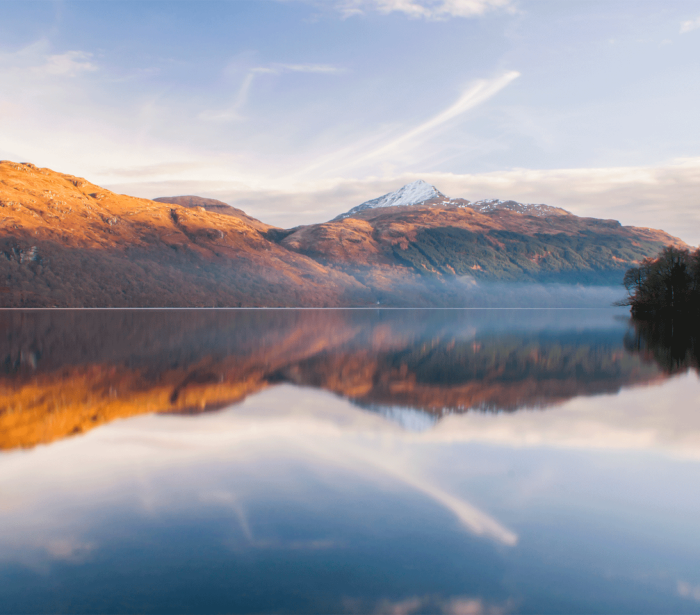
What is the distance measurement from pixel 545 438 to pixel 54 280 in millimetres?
217106

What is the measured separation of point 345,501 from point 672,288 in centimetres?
8858

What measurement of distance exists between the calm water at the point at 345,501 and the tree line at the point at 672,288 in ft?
238

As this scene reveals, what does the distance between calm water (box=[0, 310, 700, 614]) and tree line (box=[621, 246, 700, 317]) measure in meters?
72.4

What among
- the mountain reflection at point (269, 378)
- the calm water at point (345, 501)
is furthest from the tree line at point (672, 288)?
the calm water at point (345, 501)

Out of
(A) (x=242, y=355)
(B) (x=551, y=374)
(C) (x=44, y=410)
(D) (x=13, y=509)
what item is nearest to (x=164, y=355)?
(A) (x=242, y=355)

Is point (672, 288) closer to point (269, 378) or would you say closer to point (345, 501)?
point (269, 378)

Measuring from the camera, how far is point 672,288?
3172 inches

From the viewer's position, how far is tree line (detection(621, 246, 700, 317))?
76.8 metres

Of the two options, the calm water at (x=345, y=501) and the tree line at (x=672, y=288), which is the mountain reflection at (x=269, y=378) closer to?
the calm water at (x=345, y=501)

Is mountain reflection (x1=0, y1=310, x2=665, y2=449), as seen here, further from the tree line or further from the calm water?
the tree line

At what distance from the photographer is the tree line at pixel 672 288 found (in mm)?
76812

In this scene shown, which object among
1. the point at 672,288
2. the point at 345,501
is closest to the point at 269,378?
the point at 345,501

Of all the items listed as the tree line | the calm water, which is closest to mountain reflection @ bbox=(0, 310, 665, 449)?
the calm water

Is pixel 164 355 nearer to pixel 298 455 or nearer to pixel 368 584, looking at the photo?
pixel 298 455
